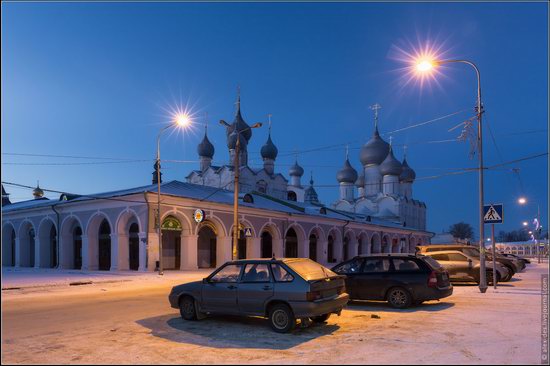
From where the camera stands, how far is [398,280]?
12.7m

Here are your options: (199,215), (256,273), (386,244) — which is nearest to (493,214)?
(256,273)

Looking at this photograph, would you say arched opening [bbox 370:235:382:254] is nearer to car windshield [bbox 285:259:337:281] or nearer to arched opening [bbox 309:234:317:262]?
arched opening [bbox 309:234:317:262]

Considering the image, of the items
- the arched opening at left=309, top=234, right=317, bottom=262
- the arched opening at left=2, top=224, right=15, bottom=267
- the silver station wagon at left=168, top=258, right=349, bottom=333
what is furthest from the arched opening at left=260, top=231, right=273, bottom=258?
the silver station wagon at left=168, top=258, right=349, bottom=333

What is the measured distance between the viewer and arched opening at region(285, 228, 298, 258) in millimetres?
43781

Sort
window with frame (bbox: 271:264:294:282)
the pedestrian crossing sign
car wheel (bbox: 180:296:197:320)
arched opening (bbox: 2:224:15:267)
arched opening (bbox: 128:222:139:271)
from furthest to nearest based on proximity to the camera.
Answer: arched opening (bbox: 2:224:15:267) < arched opening (bbox: 128:222:139:271) < the pedestrian crossing sign < car wheel (bbox: 180:296:197:320) < window with frame (bbox: 271:264:294:282)

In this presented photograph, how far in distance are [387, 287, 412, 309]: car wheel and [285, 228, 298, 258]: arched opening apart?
101 feet

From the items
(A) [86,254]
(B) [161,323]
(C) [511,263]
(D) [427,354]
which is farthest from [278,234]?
(D) [427,354]

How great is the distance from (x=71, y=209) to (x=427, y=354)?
3254cm

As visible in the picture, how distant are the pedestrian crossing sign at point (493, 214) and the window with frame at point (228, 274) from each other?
10.3 m

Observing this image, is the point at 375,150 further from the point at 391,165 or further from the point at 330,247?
the point at 330,247

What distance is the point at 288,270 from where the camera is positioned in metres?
9.69

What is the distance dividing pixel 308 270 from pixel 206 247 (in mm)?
27822

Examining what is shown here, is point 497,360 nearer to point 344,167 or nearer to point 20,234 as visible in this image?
point 20,234

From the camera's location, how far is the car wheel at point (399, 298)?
12525 mm
